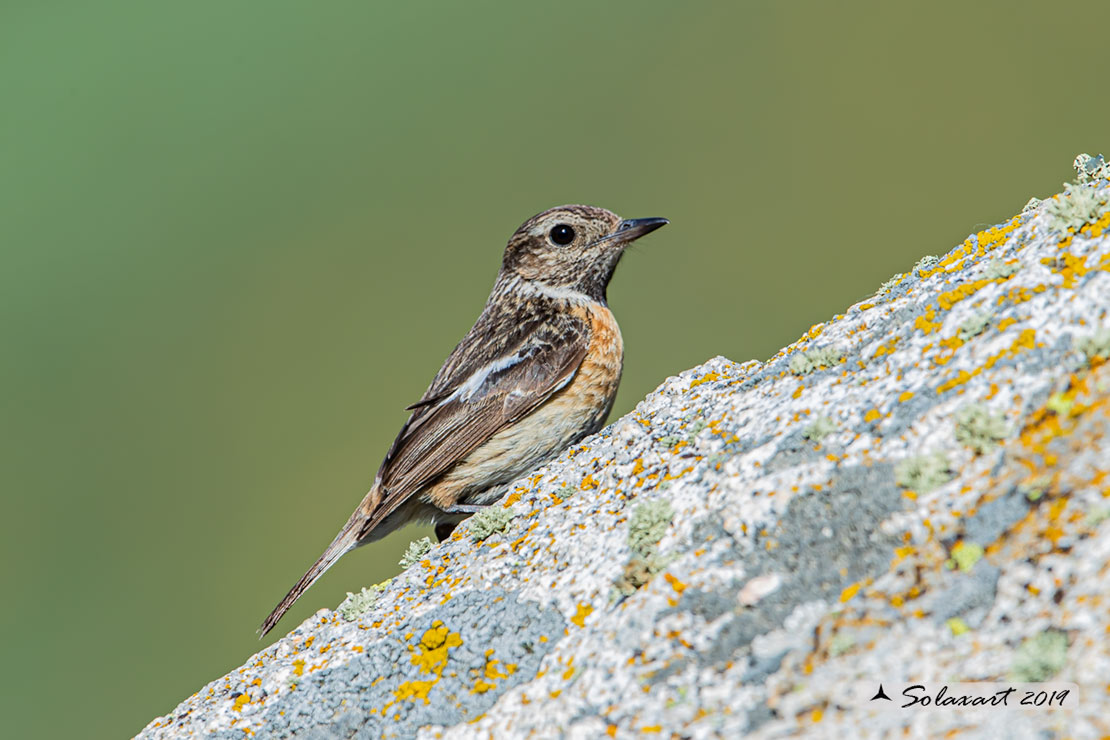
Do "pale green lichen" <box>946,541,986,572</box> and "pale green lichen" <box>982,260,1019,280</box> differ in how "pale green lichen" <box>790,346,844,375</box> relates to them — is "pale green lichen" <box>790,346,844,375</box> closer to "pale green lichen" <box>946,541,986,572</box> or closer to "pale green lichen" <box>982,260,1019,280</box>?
"pale green lichen" <box>982,260,1019,280</box>

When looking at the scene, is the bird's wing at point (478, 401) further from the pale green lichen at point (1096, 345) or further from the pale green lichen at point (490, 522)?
the pale green lichen at point (1096, 345)

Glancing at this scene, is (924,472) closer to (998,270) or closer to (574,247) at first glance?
(998,270)

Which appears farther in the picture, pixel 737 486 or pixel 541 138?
pixel 541 138

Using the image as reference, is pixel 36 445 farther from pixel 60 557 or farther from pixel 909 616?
pixel 909 616

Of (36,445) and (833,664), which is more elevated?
(36,445)

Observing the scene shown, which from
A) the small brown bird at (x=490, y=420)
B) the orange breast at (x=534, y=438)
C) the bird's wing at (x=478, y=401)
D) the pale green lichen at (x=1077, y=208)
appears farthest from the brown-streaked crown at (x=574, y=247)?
the pale green lichen at (x=1077, y=208)

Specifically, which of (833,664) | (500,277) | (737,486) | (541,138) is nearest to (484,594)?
(737,486)
